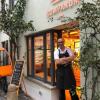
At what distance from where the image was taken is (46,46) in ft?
32.3

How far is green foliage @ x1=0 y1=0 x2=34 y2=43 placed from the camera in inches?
441

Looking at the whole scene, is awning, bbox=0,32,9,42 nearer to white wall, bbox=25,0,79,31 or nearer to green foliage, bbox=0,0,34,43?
green foliage, bbox=0,0,34,43

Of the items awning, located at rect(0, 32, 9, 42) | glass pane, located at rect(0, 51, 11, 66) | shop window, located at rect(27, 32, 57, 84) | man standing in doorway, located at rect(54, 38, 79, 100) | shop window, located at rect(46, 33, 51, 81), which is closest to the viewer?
man standing in doorway, located at rect(54, 38, 79, 100)

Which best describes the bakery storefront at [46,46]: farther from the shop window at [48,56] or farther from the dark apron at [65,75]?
the dark apron at [65,75]

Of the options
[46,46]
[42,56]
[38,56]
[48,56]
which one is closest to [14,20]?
[38,56]

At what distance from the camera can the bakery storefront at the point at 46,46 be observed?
8.41 metres

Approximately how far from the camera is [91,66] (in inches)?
249

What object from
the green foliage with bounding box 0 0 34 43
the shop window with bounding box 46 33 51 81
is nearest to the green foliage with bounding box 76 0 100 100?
the shop window with bounding box 46 33 51 81

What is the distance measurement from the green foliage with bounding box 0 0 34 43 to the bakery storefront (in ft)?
1.39

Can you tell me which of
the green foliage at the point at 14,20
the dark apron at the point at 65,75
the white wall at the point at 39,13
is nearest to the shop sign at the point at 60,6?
the white wall at the point at 39,13

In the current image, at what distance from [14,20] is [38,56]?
1.81 metres

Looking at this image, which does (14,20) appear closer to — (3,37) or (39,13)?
(39,13)

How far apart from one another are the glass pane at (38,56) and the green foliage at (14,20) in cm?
70

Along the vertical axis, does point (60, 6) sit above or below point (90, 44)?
Result: above
